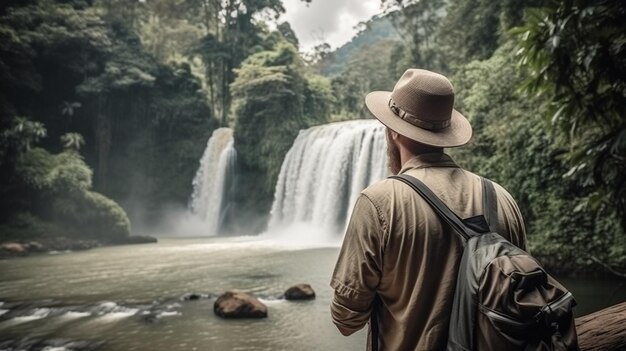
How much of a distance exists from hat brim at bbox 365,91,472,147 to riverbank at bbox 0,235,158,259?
16.3m

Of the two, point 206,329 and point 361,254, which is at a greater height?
point 361,254

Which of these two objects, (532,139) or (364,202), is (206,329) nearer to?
(364,202)

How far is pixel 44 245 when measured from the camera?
16.4m

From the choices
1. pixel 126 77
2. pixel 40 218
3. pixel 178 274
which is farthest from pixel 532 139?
pixel 126 77

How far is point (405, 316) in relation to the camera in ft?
4.26

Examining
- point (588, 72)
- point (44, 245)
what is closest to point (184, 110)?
point (44, 245)

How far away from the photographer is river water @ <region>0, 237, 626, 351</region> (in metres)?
5.73

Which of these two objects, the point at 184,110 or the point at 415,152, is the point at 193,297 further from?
the point at 184,110

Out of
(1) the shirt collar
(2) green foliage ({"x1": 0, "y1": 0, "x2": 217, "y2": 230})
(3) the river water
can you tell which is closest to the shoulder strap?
(1) the shirt collar

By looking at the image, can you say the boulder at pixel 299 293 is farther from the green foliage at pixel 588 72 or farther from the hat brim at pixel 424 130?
the hat brim at pixel 424 130

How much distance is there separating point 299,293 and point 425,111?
22.4 ft

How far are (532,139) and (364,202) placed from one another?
28.2 feet

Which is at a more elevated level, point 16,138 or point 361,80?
point 361,80

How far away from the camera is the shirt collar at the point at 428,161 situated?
1.43m
